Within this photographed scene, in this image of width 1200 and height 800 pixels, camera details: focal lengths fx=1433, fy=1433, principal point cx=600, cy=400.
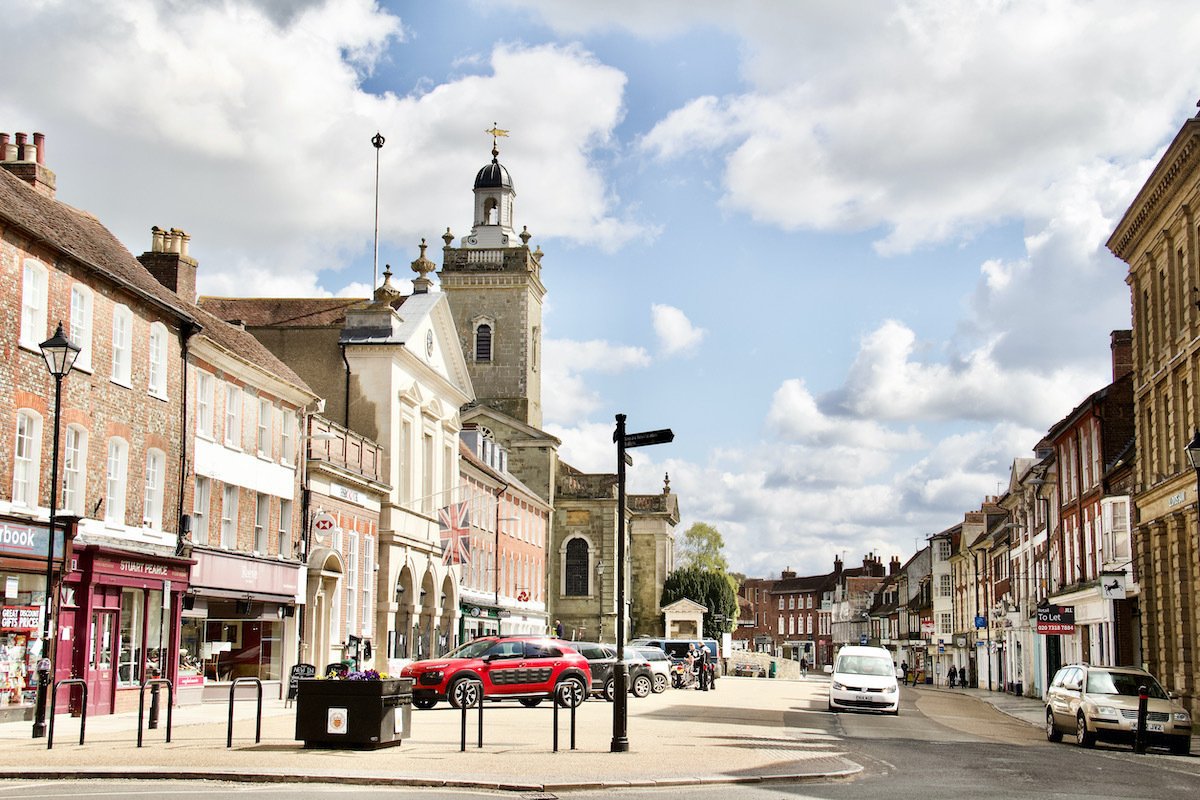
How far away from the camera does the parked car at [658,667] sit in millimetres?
46650

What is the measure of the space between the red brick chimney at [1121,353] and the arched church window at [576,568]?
45.4 metres

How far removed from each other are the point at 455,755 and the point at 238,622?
55.6 ft

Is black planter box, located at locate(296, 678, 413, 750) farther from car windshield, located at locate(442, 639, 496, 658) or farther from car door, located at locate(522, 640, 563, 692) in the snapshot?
car windshield, located at locate(442, 639, 496, 658)

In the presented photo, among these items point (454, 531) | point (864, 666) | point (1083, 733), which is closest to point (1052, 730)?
point (1083, 733)

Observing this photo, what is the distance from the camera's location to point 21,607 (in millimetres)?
24141

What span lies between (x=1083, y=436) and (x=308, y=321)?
25.1 m

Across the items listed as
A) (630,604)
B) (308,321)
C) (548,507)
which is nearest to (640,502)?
(630,604)

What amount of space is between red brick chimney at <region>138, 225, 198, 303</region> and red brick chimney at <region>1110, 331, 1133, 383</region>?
29456mm

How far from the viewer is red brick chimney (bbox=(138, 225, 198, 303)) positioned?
35219mm

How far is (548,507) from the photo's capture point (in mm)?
83188

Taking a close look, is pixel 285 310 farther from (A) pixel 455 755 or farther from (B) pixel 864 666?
(A) pixel 455 755

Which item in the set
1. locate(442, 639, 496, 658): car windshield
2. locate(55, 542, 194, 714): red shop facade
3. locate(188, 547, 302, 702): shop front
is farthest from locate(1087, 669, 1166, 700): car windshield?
locate(188, 547, 302, 702): shop front

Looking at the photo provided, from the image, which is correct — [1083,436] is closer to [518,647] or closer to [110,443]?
[518,647]

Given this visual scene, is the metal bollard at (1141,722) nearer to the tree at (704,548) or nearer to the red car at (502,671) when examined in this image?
the red car at (502,671)
